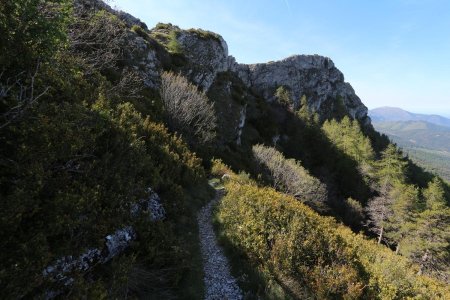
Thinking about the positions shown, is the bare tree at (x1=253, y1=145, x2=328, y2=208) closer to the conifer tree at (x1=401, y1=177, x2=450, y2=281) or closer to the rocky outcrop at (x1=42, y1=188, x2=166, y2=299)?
the conifer tree at (x1=401, y1=177, x2=450, y2=281)

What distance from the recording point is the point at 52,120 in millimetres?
6789

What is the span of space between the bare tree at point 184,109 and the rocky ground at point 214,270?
1251 cm

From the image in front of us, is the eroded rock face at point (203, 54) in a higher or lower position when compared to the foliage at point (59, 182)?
higher

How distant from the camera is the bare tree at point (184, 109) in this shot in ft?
79.2

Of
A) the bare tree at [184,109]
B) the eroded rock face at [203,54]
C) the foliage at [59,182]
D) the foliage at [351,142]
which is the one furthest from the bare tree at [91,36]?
the foliage at [351,142]

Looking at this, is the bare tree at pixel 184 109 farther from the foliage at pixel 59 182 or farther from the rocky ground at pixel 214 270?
the foliage at pixel 59 182

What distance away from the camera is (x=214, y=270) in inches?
389

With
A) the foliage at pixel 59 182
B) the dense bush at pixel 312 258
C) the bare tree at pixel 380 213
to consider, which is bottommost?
the bare tree at pixel 380 213

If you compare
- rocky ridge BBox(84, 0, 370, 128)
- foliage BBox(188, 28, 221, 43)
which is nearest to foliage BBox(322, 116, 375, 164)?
rocky ridge BBox(84, 0, 370, 128)

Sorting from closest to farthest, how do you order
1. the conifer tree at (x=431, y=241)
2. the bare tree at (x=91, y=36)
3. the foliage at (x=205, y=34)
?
the bare tree at (x=91, y=36) → the conifer tree at (x=431, y=241) → the foliage at (x=205, y=34)

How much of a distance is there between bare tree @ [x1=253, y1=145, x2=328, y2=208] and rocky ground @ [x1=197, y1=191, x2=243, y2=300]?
2090cm

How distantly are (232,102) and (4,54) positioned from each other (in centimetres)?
3866

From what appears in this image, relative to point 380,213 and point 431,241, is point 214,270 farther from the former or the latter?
point 380,213

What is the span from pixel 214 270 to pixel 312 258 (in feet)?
11.9
